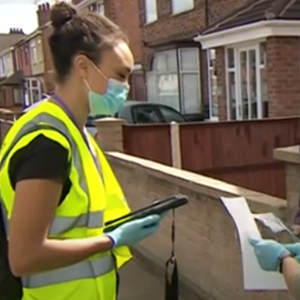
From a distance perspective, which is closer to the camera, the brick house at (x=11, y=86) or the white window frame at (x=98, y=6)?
the white window frame at (x=98, y=6)

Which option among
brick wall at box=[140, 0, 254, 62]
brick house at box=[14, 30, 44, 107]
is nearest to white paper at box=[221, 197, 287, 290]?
brick wall at box=[140, 0, 254, 62]

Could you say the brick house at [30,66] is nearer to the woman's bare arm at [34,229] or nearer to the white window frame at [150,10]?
the white window frame at [150,10]

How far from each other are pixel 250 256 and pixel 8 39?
6101 cm

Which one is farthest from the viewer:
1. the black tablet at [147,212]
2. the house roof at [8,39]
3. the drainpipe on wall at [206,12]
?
the house roof at [8,39]

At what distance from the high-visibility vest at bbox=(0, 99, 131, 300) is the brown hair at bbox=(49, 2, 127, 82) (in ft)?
0.50

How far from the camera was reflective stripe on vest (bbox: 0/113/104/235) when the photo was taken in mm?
1831

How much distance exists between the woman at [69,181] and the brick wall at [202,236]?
5.73ft

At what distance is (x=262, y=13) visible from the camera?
32.9 ft

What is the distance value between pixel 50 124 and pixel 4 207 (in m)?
0.32

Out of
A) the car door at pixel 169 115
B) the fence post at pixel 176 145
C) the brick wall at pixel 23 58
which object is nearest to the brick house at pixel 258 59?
the car door at pixel 169 115

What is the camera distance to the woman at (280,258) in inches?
77.3

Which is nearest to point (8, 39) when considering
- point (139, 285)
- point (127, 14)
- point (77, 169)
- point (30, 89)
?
point (30, 89)

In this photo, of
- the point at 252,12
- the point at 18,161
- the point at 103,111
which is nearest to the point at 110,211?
the point at 103,111

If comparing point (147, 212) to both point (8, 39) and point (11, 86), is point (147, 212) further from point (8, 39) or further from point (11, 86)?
point (8, 39)
